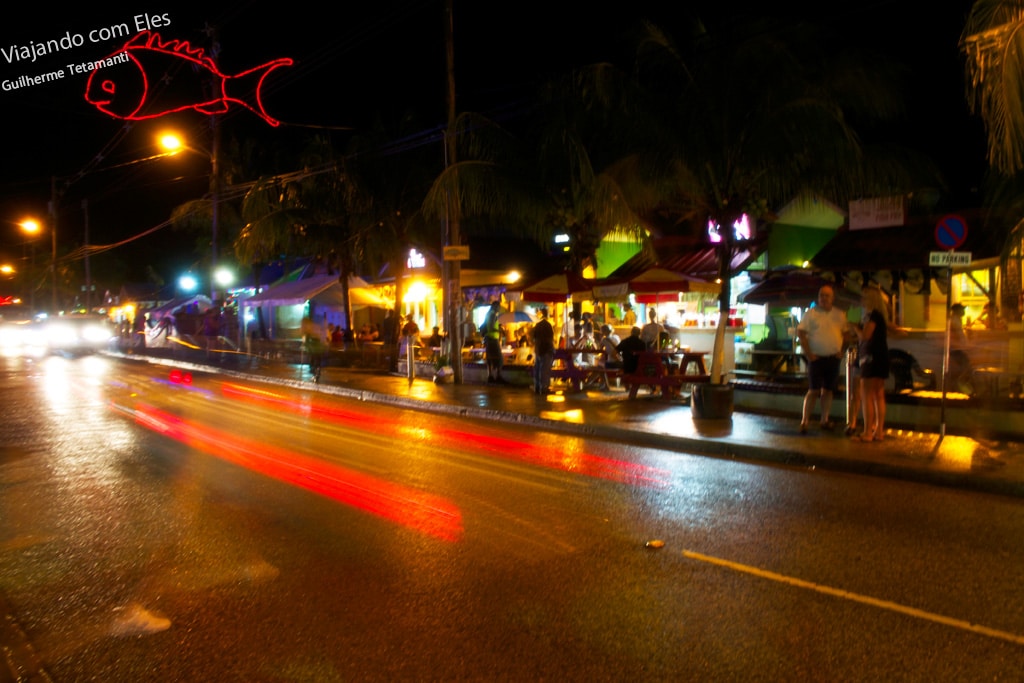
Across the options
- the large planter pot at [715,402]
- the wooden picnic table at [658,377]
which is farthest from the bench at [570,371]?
the large planter pot at [715,402]

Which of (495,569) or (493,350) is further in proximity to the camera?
(493,350)

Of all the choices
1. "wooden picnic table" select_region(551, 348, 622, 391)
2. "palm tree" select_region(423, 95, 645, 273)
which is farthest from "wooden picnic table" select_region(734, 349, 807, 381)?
"palm tree" select_region(423, 95, 645, 273)

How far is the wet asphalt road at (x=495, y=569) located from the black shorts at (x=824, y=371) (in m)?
2.20

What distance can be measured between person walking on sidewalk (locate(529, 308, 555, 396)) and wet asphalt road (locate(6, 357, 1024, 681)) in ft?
19.8

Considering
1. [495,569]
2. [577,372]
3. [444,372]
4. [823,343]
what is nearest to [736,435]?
[823,343]

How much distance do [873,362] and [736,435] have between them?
2016mm

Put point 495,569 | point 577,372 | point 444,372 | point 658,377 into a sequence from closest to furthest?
point 495,569 → point 658,377 → point 577,372 → point 444,372

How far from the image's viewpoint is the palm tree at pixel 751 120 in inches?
456

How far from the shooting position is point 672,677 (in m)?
3.83

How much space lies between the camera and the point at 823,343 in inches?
415

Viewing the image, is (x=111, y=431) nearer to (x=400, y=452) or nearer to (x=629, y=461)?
(x=400, y=452)

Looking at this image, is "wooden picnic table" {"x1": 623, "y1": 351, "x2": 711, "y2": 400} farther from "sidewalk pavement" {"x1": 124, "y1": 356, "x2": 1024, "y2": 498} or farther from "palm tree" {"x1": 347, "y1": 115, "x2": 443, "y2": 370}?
"palm tree" {"x1": 347, "y1": 115, "x2": 443, "y2": 370}

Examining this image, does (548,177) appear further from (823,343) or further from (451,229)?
(823,343)

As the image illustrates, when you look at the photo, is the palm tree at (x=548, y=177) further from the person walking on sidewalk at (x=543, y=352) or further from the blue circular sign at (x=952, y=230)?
the blue circular sign at (x=952, y=230)
